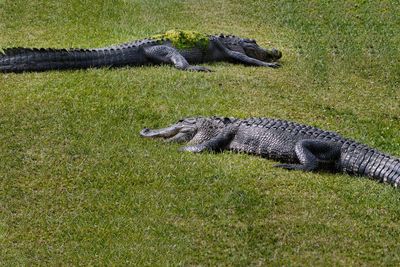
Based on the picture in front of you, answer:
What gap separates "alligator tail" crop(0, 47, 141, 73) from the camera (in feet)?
34.5

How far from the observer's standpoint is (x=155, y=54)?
11.6 meters

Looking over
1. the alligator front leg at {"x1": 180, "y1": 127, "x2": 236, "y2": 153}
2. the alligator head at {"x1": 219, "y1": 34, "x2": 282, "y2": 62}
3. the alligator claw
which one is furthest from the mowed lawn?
the alligator head at {"x1": 219, "y1": 34, "x2": 282, "y2": 62}

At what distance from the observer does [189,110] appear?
30.4 feet

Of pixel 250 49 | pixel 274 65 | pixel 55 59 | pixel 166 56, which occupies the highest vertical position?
pixel 55 59

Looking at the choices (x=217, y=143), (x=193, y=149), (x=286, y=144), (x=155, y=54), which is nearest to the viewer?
(x=286, y=144)

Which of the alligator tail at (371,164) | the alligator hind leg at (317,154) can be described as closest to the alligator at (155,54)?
the alligator hind leg at (317,154)

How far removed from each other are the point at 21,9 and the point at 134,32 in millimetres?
2807

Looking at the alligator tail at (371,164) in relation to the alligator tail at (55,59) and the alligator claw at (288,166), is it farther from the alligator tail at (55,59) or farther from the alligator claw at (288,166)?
the alligator tail at (55,59)

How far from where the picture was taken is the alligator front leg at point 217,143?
791 cm

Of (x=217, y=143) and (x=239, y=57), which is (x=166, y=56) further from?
(x=217, y=143)

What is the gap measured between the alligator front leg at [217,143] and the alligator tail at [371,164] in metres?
1.23

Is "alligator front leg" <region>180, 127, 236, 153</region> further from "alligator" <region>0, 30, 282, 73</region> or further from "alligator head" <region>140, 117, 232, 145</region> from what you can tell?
"alligator" <region>0, 30, 282, 73</region>

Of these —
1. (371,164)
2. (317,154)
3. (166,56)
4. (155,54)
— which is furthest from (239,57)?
(371,164)

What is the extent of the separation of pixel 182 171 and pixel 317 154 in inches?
53.8
